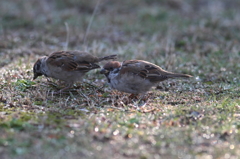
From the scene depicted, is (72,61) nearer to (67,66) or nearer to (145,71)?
(67,66)

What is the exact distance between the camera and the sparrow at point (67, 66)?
6.25 meters

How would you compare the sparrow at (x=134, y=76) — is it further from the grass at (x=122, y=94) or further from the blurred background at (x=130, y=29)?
the blurred background at (x=130, y=29)

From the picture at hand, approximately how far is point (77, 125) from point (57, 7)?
9.51m

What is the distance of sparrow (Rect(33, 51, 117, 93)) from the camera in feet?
20.5

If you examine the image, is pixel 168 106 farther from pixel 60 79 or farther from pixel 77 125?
pixel 60 79

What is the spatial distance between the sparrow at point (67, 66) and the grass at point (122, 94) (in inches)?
9.7

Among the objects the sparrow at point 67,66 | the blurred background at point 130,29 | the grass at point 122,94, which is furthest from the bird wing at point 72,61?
the blurred background at point 130,29

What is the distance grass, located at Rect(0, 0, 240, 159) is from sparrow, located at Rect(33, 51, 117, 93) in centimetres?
25

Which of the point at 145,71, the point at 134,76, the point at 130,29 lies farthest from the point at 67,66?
the point at 130,29

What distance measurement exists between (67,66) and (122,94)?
43.4 inches

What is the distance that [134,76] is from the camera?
5.79 m

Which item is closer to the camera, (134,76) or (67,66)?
(134,76)

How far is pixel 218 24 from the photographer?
11.6 metres

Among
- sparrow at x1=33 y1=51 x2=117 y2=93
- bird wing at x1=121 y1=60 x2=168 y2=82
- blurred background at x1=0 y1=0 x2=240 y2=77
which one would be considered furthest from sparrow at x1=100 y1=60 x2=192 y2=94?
blurred background at x1=0 y1=0 x2=240 y2=77
